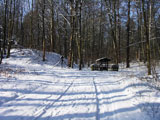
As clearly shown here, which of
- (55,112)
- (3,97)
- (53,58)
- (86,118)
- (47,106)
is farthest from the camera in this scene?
(53,58)

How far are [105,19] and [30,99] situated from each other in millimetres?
24043

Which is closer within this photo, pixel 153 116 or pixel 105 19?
pixel 153 116

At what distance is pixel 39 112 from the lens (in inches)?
133

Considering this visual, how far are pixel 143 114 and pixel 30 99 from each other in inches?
145

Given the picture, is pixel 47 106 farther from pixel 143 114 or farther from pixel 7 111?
pixel 143 114

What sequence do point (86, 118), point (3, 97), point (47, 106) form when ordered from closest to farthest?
point (86, 118) < point (47, 106) < point (3, 97)

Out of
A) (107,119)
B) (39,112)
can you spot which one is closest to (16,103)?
(39,112)

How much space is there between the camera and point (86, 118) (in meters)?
3.21

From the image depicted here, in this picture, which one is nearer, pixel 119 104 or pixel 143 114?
pixel 143 114

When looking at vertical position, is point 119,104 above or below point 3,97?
below

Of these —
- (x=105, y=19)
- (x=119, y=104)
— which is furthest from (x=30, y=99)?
(x=105, y=19)

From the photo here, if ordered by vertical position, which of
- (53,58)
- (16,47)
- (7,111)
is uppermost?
(16,47)

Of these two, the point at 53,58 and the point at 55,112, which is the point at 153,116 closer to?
the point at 55,112

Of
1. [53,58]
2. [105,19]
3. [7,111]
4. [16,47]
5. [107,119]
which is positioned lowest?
[107,119]
